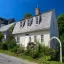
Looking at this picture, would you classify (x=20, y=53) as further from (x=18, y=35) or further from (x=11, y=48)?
(x=18, y=35)

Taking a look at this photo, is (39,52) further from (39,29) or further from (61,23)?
(61,23)

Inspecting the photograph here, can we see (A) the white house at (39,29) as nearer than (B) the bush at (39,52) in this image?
No

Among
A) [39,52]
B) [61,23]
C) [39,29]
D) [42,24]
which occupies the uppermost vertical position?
[61,23]

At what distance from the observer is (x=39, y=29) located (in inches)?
1078

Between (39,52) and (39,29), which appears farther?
(39,29)

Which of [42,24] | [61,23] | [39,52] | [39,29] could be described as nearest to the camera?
[39,52]

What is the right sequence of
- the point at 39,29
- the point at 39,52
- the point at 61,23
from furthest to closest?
1. the point at 61,23
2. the point at 39,29
3. the point at 39,52

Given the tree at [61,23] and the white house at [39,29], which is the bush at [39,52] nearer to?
the white house at [39,29]

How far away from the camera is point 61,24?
141 ft

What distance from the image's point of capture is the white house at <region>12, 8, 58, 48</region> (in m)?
26.5

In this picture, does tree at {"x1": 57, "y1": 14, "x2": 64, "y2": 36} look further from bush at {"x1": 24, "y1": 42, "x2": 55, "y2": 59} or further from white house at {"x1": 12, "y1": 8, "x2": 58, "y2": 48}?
bush at {"x1": 24, "y1": 42, "x2": 55, "y2": 59}

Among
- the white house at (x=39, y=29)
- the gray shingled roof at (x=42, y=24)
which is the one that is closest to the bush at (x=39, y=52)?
the white house at (x=39, y=29)

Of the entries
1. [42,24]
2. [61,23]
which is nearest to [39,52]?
[42,24]

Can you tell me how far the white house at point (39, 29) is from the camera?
87.0 feet
